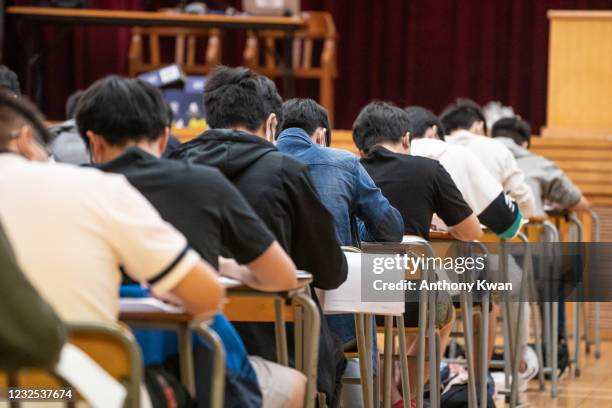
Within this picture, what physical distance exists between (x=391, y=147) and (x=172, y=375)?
2.51 metres

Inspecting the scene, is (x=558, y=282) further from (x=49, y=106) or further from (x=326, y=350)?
(x=49, y=106)

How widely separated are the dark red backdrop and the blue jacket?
7968mm

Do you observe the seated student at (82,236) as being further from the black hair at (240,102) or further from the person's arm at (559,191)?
the person's arm at (559,191)

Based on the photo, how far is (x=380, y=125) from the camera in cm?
496

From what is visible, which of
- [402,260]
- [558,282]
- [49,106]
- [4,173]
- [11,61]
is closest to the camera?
[4,173]

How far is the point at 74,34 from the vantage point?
492 inches

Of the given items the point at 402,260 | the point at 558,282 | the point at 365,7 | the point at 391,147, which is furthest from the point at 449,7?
the point at 402,260

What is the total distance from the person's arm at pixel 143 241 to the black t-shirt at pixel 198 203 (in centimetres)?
40

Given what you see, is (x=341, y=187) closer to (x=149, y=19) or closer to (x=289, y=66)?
(x=149, y=19)

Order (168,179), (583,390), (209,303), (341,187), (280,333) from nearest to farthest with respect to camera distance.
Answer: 1. (209,303)
2. (168,179)
3. (280,333)
4. (341,187)
5. (583,390)

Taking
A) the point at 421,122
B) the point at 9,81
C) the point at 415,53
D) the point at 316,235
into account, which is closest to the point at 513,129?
the point at 421,122

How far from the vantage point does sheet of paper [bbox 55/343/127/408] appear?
2189 mm

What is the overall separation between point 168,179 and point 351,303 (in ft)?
3.43

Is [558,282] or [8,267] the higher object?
[8,267]
